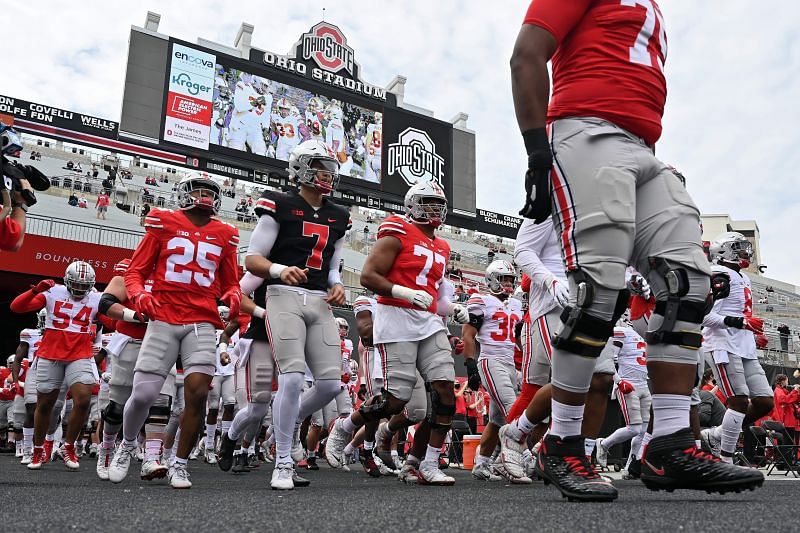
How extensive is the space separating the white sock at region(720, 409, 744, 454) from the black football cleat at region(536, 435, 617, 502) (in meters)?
4.42

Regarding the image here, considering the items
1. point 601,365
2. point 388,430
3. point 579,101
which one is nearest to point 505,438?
point 601,365

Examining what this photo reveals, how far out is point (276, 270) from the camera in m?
4.42

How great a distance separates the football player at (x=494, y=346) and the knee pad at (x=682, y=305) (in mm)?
3397

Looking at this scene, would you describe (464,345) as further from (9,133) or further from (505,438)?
(9,133)

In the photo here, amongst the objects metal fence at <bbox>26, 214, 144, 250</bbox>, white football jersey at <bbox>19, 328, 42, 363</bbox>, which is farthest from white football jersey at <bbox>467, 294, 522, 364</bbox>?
metal fence at <bbox>26, 214, 144, 250</bbox>

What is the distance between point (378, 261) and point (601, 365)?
176cm

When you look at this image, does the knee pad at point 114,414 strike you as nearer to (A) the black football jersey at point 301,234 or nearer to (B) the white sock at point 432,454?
(A) the black football jersey at point 301,234

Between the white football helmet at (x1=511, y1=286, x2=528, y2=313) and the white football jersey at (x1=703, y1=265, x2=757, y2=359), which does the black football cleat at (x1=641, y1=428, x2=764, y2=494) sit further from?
the white football helmet at (x1=511, y1=286, x2=528, y2=313)

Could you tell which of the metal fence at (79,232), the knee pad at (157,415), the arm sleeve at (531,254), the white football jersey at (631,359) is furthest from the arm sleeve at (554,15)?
the metal fence at (79,232)

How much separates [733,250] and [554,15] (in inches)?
189

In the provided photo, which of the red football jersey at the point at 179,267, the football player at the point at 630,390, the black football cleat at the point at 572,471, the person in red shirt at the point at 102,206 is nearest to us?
the black football cleat at the point at 572,471

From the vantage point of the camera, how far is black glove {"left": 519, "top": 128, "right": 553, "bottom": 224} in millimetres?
2668

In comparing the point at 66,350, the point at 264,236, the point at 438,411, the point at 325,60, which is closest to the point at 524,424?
the point at 438,411

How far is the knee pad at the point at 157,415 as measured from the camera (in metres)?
5.15
